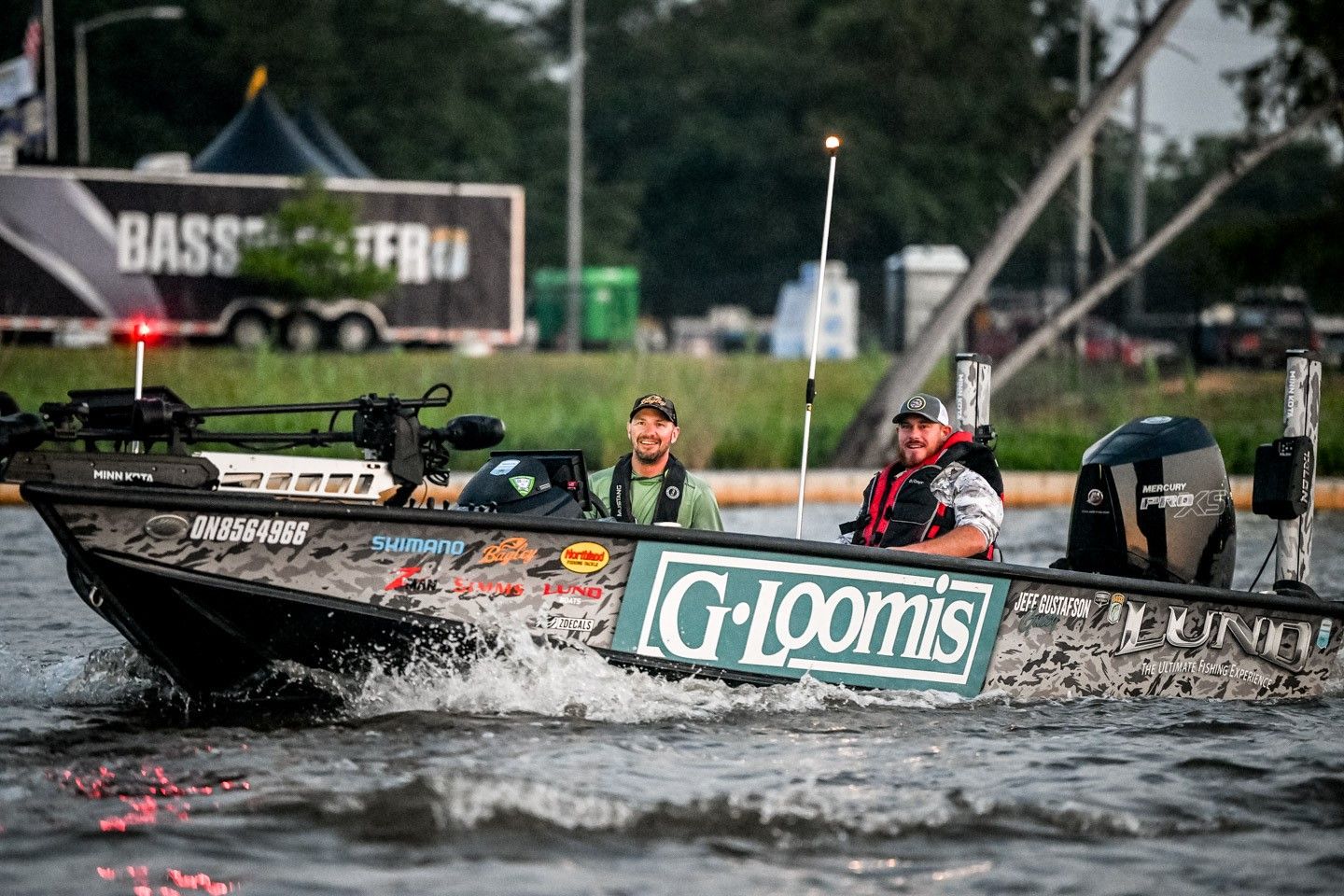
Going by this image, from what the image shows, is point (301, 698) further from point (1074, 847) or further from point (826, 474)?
point (826, 474)

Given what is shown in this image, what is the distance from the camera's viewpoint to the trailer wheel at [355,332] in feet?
102

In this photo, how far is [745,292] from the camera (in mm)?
50438

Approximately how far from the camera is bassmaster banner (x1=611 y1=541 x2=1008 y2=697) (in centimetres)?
827

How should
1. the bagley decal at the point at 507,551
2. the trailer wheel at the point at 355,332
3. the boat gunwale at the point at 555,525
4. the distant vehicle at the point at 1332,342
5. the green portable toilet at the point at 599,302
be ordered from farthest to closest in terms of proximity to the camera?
1. the green portable toilet at the point at 599,302
2. the distant vehicle at the point at 1332,342
3. the trailer wheel at the point at 355,332
4. the bagley decal at the point at 507,551
5. the boat gunwale at the point at 555,525

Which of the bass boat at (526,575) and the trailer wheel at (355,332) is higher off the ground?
the trailer wheel at (355,332)

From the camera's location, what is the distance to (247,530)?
25.9 ft

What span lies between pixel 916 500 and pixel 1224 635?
5.49 ft

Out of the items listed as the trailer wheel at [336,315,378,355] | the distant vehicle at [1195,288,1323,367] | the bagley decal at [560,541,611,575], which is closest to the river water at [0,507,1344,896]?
the bagley decal at [560,541,611,575]

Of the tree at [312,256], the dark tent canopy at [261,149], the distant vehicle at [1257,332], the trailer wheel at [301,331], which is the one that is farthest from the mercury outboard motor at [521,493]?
the dark tent canopy at [261,149]

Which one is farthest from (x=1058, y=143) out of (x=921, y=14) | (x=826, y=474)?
(x=921, y=14)

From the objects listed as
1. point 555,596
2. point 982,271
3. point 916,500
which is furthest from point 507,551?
point 982,271

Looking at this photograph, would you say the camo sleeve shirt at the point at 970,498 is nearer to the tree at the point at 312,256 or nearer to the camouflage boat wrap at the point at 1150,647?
the camouflage boat wrap at the point at 1150,647

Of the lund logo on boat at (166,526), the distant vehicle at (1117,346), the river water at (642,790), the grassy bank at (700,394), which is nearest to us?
the river water at (642,790)

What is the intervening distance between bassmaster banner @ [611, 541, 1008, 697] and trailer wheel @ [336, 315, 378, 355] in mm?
23062
